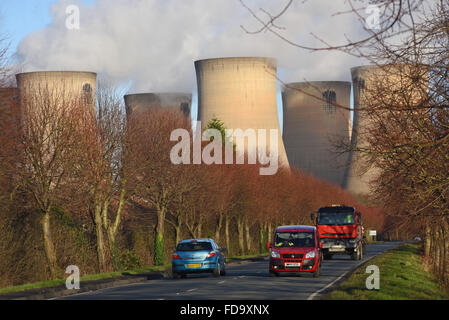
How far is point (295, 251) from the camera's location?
2442 cm

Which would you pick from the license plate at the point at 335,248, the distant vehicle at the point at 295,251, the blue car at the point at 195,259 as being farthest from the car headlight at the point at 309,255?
the license plate at the point at 335,248

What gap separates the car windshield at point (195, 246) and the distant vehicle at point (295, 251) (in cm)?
211

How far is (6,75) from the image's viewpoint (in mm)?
25516

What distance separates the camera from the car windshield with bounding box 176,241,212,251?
25609 millimetres

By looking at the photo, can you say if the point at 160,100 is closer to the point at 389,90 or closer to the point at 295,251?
the point at 295,251

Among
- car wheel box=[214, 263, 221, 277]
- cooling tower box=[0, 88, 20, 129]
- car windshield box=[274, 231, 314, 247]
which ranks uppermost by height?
cooling tower box=[0, 88, 20, 129]

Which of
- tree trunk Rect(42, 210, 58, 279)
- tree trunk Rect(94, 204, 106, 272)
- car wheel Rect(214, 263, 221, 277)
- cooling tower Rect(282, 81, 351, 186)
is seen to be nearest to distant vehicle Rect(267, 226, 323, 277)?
car wheel Rect(214, 263, 221, 277)

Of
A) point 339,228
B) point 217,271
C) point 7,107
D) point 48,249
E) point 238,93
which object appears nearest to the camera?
point 7,107

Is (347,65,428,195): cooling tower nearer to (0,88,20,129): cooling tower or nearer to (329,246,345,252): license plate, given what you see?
(0,88,20,129): cooling tower

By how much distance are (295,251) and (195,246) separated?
3397 millimetres

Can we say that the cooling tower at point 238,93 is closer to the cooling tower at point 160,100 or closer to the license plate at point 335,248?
the cooling tower at point 160,100

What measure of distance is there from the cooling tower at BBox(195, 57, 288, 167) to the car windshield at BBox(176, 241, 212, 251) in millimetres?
38648

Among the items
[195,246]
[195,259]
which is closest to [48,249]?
[195,246]
